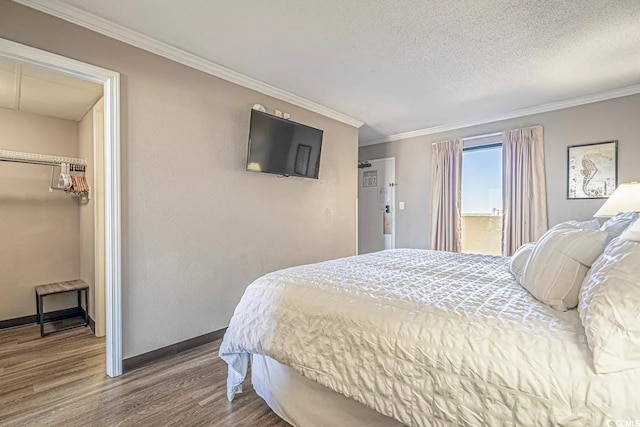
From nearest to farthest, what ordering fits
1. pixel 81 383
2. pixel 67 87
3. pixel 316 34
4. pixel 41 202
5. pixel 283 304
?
pixel 283 304 → pixel 81 383 → pixel 316 34 → pixel 67 87 → pixel 41 202

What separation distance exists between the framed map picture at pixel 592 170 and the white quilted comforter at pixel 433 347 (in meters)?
2.48

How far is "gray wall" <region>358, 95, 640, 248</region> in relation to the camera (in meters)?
3.21

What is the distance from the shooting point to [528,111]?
12.5 ft

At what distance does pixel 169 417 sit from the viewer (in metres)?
1.72

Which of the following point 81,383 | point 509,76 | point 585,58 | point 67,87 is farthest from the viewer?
point 509,76

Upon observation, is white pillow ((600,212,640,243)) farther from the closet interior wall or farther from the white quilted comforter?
the closet interior wall

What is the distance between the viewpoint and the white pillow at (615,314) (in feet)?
2.86

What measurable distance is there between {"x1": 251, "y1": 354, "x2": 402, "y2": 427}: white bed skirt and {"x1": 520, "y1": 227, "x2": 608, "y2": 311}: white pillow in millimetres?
832

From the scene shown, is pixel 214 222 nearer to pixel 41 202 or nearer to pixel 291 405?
pixel 291 405

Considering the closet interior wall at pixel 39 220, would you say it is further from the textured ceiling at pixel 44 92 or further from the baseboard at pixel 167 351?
the baseboard at pixel 167 351

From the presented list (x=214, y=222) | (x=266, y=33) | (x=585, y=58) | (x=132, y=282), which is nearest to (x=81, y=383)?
(x=132, y=282)

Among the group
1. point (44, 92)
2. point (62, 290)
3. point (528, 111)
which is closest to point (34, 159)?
point (44, 92)

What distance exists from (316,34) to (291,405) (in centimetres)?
238

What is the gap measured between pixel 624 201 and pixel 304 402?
120 inches
